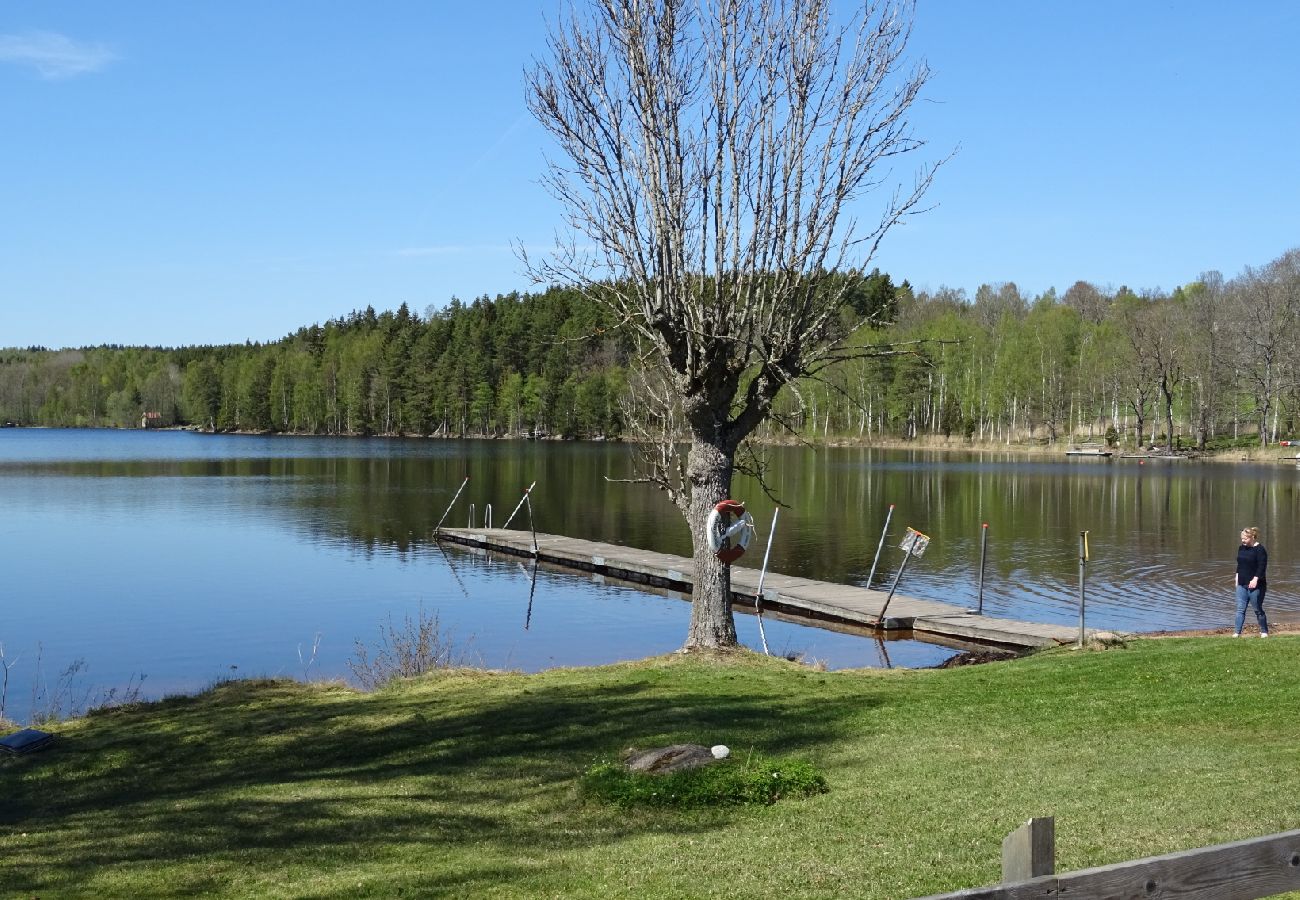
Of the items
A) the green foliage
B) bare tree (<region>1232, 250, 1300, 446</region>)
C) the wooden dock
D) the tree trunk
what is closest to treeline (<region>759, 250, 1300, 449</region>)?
bare tree (<region>1232, 250, 1300, 446</region>)

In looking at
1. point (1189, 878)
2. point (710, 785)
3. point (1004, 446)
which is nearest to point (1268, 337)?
point (1004, 446)

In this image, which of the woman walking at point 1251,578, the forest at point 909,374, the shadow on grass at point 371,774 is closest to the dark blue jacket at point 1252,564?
the woman walking at point 1251,578

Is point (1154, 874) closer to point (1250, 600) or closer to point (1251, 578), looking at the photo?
point (1251, 578)

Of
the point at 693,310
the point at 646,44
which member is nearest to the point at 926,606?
the point at 693,310

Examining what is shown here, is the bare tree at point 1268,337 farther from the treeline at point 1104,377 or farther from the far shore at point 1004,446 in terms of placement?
the far shore at point 1004,446

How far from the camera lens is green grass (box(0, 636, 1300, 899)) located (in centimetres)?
756

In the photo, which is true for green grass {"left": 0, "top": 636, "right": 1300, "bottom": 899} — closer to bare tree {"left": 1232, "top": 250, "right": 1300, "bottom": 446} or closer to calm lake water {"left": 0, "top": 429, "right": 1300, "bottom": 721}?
calm lake water {"left": 0, "top": 429, "right": 1300, "bottom": 721}

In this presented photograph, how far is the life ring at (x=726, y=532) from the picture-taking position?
1759 cm

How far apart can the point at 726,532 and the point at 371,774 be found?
25.9ft

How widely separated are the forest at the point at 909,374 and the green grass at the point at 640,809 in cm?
4304

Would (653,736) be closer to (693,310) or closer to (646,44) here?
(693,310)

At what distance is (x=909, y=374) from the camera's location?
115 meters

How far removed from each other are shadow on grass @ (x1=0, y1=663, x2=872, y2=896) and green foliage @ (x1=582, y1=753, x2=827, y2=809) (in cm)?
20

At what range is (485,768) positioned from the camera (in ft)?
35.3
